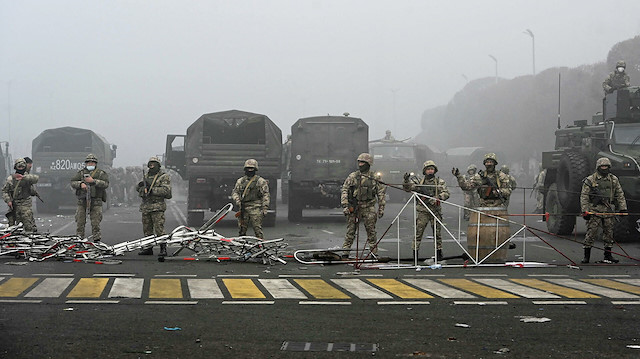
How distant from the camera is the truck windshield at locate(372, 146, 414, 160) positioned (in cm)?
3934

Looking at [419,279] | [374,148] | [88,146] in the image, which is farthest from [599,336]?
[374,148]

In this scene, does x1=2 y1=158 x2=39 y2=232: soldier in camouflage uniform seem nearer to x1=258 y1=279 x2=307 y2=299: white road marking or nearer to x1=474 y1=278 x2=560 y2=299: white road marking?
x1=258 y1=279 x2=307 y2=299: white road marking

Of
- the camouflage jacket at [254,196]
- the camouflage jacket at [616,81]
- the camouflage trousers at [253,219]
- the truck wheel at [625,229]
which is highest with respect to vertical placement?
the camouflage jacket at [616,81]

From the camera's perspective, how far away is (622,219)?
18.1m

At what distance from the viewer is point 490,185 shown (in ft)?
48.3

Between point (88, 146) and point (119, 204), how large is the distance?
766cm

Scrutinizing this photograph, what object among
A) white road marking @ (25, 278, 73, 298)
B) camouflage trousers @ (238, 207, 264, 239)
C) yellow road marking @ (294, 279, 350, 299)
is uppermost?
camouflage trousers @ (238, 207, 264, 239)

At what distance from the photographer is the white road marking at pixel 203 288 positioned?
9727 millimetres

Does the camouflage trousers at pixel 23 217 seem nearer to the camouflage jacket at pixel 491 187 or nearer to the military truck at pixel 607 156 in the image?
the camouflage jacket at pixel 491 187

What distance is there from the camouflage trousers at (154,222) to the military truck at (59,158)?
15800 mm

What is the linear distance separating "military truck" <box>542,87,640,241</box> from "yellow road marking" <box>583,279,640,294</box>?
6.63 m

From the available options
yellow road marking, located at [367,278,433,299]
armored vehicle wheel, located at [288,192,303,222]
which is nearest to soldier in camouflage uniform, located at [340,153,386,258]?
yellow road marking, located at [367,278,433,299]

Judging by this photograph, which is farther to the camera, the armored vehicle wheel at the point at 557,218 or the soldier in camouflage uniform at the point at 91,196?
the armored vehicle wheel at the point at 557,218

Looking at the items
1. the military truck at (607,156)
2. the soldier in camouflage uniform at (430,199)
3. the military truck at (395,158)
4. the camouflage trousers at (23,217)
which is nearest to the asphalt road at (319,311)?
the soldier in camouflage uniform at (430,199)
